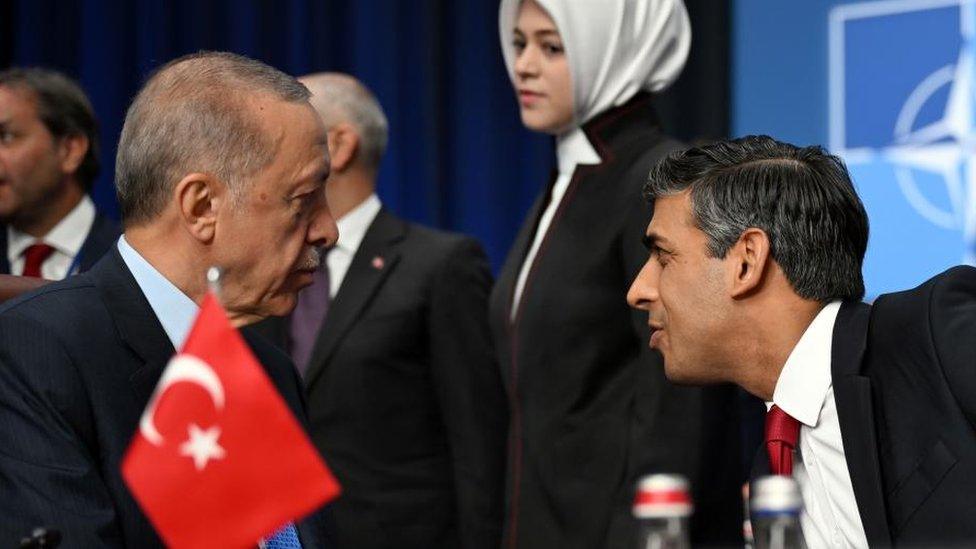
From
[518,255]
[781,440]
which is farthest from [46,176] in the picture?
[781,440]

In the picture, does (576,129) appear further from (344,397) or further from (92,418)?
(92,418)

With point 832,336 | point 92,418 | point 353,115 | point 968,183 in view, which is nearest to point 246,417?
point 92,418

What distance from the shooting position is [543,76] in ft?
10.1

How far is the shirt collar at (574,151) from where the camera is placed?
3.06 meters

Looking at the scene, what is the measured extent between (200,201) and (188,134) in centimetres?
8

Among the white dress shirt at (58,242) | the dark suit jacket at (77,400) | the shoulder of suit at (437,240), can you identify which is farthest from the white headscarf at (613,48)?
the dark suit jacket at (77,400)

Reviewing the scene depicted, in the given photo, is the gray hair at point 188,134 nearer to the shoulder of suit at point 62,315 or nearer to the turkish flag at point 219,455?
the shoulder of suit at point 62,315

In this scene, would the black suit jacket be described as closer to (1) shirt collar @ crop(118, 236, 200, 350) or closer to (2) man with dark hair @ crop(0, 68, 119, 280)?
(1) shirt collar @ crop(118, 236, 200, 350)

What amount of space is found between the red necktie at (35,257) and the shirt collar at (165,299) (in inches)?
62.0

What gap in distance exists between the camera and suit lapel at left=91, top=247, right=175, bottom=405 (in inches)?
75.6

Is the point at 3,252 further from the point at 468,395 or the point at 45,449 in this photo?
the point at 45,449

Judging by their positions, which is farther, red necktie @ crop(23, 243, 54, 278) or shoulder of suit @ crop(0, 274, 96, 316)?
red necktie @ crop(23, 243, 54, 278)

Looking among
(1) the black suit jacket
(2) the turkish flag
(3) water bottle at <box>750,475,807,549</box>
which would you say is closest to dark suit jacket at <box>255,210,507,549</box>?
(1) the black suit jacket

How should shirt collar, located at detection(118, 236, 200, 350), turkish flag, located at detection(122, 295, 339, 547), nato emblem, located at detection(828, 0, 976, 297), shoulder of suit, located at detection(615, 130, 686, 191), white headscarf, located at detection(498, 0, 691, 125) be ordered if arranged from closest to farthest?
turkish flag, located at detection(122, 295, 339, 547), shirt collar, located at detection(118, 236, 200, 350), shoulder of suit, located at detection(615, 130, 686, 191), white headscarf, located at detection(498, 0, 691, 125), nato emblem, located at detection(828, 0, 976, 297)
